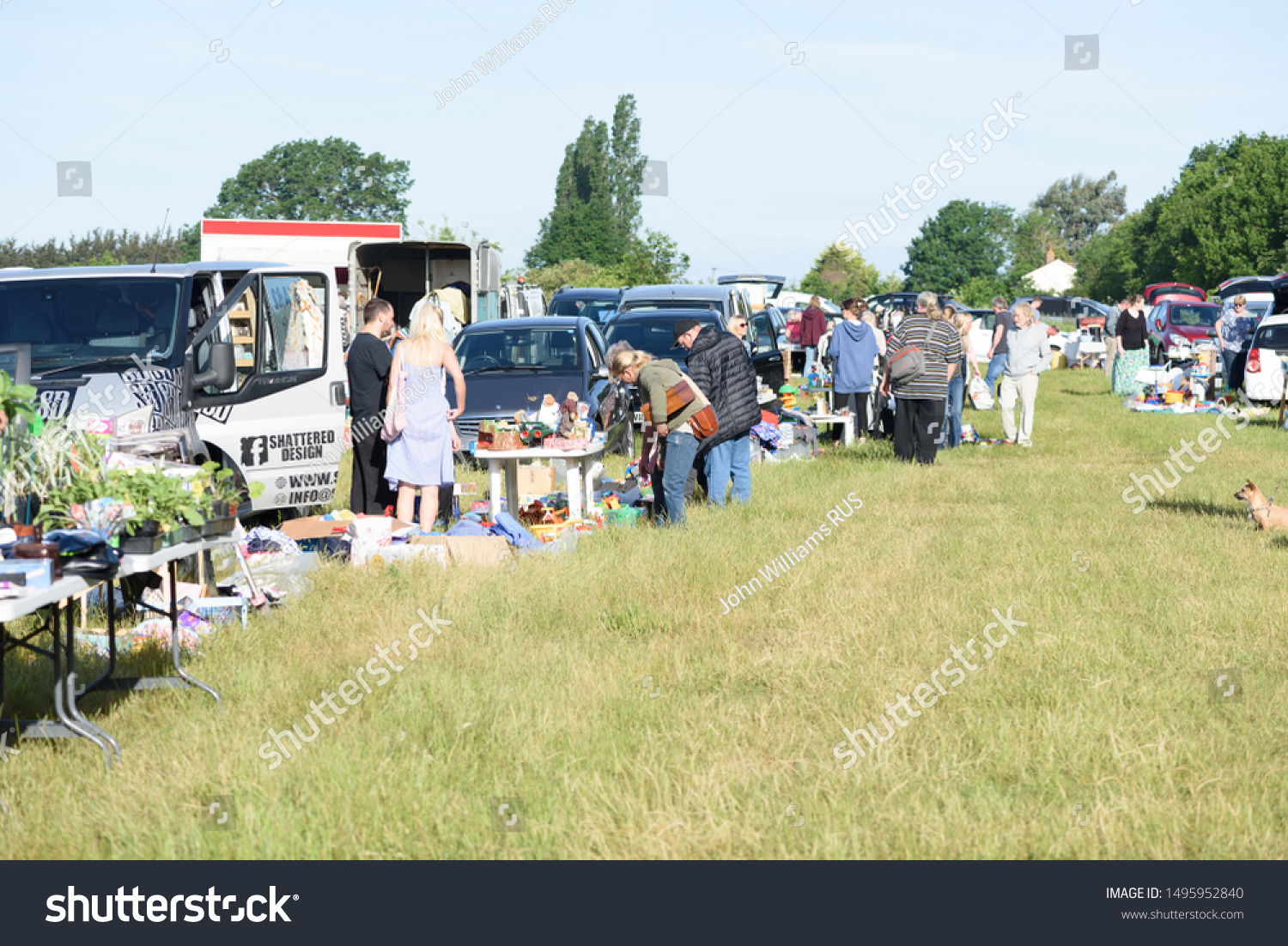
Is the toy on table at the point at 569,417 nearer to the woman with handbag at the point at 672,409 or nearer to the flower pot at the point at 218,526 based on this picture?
the woman with handbag at the point at 672,409

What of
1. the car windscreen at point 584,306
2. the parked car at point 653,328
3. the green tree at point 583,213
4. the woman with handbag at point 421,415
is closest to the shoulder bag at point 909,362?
the parked car at point 653,328

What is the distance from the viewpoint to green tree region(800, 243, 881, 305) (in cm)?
11011

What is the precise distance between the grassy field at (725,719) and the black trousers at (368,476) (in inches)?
87.4

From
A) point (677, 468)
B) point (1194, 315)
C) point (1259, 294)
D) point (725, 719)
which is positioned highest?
point (1259, 294)

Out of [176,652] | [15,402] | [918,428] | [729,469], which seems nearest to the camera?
[15,402]

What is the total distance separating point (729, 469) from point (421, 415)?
9.69 feet

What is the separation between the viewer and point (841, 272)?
379 feet

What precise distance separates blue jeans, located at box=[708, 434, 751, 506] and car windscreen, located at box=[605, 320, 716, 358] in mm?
5500

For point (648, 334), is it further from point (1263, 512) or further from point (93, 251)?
point (93, 251)

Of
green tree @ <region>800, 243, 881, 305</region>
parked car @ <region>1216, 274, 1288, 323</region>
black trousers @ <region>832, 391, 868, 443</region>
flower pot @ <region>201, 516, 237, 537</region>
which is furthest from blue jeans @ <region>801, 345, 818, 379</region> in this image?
green tree @ <region>800, 243, 881, 305</region>

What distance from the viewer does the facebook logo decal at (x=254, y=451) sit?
9.64m

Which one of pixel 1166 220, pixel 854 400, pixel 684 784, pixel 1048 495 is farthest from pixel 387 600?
pixel 1166 220

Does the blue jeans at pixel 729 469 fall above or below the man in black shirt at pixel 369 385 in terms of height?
below

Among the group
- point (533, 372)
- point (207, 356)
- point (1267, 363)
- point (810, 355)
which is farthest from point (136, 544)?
point (810, 355)
